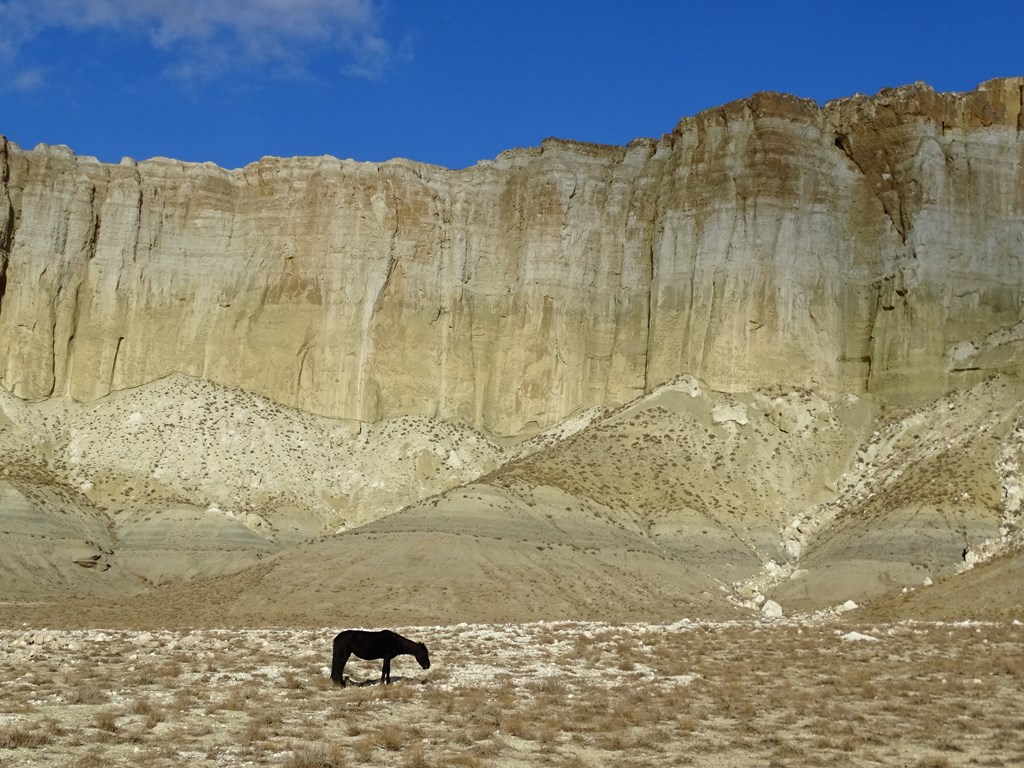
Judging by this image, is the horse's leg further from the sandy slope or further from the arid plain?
the sandy slope

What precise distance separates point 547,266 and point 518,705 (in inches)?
2238

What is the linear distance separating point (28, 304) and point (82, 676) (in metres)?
56.4

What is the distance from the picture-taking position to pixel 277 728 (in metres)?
17.3

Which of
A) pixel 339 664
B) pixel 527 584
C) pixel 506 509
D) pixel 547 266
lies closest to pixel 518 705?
pixel 339 664

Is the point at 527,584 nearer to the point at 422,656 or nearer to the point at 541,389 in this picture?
the point at 422,656

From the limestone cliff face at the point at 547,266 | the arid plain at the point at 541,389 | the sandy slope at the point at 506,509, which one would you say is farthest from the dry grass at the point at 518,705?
the limestone cliff face at the point at 547,266

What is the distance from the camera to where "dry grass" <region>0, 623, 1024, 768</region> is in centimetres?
1589

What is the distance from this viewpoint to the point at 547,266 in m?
75.5

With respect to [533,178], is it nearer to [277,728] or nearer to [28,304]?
[28,304]

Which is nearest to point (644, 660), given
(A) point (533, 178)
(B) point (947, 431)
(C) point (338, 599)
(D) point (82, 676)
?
(D) point (82, 676)

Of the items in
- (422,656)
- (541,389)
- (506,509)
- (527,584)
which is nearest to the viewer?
(422,656)

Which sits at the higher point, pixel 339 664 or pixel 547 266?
pixel 547 266

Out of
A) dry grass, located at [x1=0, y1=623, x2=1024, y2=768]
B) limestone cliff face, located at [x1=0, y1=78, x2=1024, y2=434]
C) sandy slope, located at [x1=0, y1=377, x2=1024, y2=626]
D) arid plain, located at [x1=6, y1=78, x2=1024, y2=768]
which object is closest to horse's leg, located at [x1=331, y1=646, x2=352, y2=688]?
dry grass, located at [x1=0, y1=623, x2=1024, y2=768]

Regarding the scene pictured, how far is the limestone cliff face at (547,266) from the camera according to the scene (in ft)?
222
